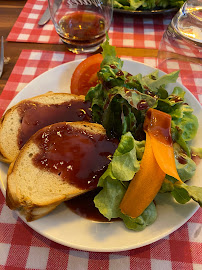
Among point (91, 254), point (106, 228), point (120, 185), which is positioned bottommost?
point (91, 254)

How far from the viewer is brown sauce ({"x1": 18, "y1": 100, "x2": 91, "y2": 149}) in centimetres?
163

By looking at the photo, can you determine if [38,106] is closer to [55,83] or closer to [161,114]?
[55,83]

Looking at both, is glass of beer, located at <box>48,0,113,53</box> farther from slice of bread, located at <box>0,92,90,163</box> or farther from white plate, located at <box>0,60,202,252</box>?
white plate, located at <box>0,60,202,252</box>

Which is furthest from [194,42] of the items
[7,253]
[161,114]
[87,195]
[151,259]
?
[7,253]

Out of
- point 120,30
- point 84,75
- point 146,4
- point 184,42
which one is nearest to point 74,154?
point 84,75

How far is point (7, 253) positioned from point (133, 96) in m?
1.11

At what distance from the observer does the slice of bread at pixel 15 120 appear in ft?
5.10

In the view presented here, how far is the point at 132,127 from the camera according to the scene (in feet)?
5.13

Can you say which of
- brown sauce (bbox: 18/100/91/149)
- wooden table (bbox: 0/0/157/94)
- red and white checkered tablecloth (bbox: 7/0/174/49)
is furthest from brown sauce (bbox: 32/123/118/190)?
red and white checkered tablecloth (bbox: 7/0/174/49)

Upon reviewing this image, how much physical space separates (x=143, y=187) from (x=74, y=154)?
0.41 meters

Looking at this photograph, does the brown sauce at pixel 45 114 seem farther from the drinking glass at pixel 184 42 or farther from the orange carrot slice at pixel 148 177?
the drinking glass at pixel 184 42

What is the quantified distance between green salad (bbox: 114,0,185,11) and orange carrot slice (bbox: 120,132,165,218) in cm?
204

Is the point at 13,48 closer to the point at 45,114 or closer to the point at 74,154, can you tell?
the point at 45,114

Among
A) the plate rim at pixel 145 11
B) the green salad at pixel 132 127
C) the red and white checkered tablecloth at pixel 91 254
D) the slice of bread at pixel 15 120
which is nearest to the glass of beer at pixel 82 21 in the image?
the plate rim at pixel 145 11
